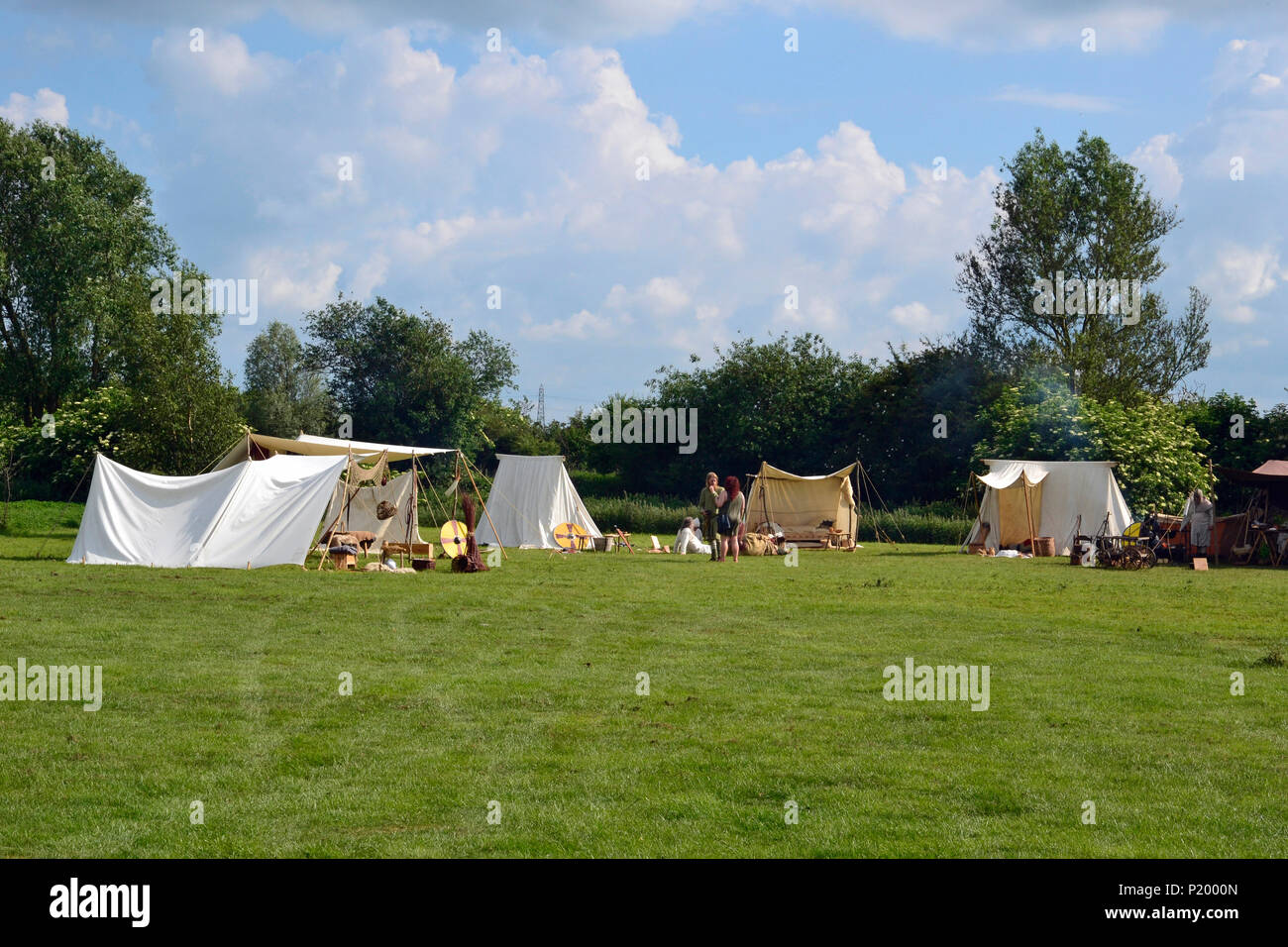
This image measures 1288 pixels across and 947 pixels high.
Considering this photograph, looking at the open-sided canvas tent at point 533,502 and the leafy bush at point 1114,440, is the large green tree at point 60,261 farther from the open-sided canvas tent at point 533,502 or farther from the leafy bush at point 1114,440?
the leafy bush at point 1114,440

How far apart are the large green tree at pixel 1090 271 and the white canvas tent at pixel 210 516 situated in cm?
2561

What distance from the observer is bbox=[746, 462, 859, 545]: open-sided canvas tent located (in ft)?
97.9

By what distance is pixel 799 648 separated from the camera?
1027cm

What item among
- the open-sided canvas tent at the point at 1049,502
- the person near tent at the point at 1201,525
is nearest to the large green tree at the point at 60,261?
the open-sided canvas tent at the point at 1049,502

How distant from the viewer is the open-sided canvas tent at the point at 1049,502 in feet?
89.4

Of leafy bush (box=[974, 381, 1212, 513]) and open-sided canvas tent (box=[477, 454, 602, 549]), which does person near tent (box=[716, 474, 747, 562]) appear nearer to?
open-sided canvas tent (box=[477, 454, 602, 549])

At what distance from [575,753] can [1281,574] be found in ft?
58.0

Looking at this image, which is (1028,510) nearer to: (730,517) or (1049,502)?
(1049,502)

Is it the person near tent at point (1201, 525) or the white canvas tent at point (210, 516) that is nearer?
the white canvas tent at point (210, 516)

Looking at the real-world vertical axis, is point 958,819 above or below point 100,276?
below

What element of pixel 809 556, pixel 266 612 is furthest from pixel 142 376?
pixel 266 612

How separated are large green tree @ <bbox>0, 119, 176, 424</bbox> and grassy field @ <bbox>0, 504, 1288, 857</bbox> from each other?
2932 centimetres

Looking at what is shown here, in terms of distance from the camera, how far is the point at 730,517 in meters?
22.1
